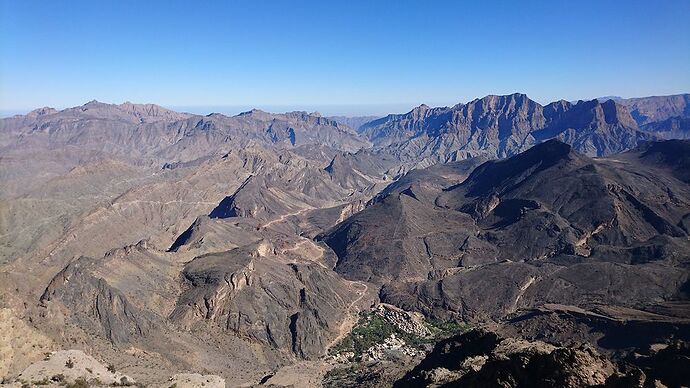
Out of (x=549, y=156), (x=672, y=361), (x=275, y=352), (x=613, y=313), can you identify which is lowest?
(x=275, y=352)

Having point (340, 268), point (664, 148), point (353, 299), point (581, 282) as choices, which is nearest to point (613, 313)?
point (581, 282)

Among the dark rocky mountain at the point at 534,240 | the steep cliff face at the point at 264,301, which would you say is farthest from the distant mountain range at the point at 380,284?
the dark rocky mountain at the point at 534,240

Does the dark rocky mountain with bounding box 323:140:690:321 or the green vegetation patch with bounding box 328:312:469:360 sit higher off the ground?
the dark rocky mountain with bounding box 323:140:690:321

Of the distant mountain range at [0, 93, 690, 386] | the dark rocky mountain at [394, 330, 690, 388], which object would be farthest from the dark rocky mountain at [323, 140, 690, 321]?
the dark rocky mountain at [394, 330, 690, 388]

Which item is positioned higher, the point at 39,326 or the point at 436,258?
the point at 39,326

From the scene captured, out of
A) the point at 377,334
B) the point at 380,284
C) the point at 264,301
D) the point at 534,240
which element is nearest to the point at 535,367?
the point at 377,334

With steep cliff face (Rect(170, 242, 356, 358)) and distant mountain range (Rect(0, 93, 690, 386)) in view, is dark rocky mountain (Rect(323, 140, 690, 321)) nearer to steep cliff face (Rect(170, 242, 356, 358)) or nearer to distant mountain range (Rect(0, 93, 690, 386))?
distant mountain range (Rect(0, 93, 690, 386))

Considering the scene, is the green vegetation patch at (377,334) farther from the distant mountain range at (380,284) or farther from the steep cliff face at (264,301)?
the steep cliff face at (264,301)

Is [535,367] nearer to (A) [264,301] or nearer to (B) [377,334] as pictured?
(B) [377,334]

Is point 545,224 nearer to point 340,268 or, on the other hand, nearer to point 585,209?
point 585,209

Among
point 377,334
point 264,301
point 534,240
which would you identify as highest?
point 534,240

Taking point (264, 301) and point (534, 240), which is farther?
point (534, 240)
